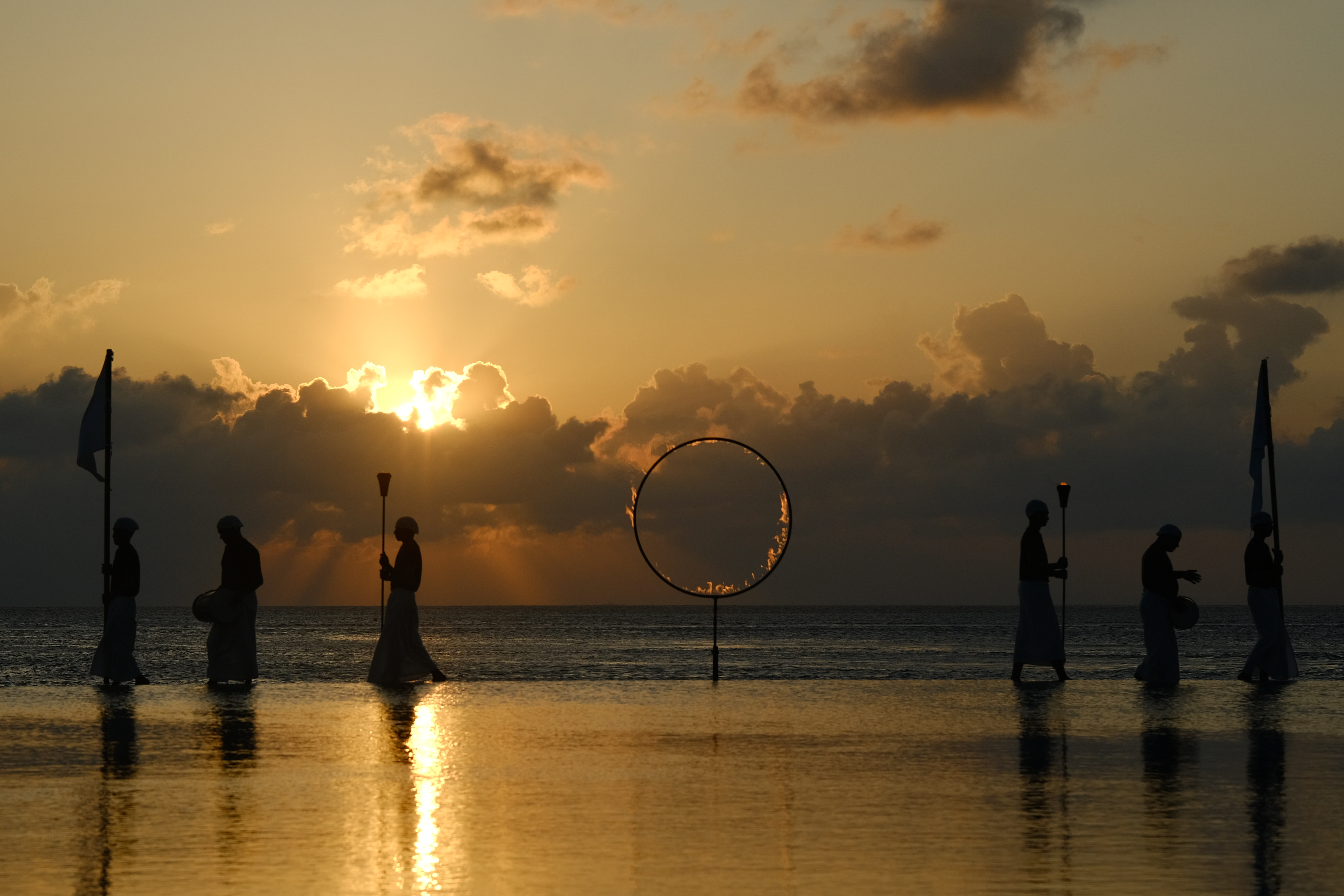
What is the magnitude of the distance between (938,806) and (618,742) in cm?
465

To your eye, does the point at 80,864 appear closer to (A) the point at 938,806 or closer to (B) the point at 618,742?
(A) the point at 938,806

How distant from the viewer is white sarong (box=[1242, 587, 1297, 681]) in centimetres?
2122

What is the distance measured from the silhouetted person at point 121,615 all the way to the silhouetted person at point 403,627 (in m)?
3.39

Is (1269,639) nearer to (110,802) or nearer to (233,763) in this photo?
(233,763)

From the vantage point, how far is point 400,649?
2138 cm

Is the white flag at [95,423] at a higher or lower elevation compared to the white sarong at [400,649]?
higher

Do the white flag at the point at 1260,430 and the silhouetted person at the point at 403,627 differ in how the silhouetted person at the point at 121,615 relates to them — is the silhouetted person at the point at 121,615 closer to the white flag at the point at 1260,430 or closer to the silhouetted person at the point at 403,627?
the silhouetted person at the point at 403,627

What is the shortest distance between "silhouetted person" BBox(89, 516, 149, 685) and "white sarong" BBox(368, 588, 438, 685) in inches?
132

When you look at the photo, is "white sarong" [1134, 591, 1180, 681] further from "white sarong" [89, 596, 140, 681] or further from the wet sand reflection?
"white sarong" [89, 596, 140, 681]

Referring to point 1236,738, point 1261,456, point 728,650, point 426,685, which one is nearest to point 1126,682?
point 1261,456

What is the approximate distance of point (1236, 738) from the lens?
13672mm

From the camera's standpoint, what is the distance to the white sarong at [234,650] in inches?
813

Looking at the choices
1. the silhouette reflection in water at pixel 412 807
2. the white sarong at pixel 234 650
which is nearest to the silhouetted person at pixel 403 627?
the white sarong at pixel 234 650

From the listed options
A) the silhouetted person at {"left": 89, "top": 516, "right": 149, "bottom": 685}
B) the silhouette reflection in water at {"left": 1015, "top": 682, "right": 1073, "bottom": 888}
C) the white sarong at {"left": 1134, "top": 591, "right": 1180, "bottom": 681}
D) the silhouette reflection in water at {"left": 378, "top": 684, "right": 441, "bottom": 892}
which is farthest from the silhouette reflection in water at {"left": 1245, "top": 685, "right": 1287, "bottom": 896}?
the silhouetted person at {"left": 89, "top": 516, "right": 149, "bottom": 685}
